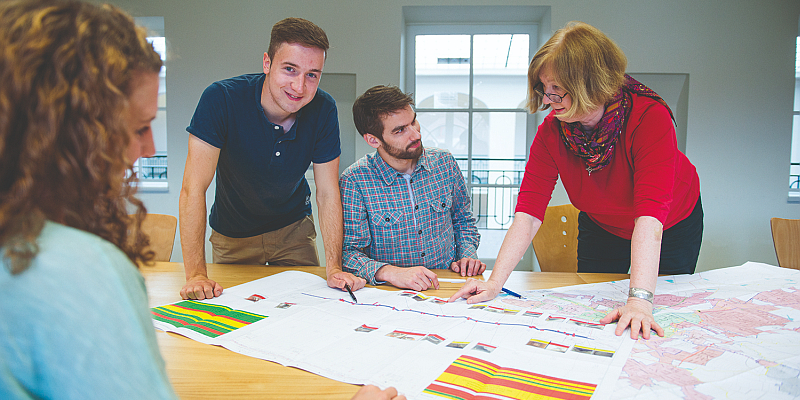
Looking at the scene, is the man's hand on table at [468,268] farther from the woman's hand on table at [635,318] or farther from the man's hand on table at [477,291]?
the woman's hand on table at [635,318]

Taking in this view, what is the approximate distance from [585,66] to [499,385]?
793 mm

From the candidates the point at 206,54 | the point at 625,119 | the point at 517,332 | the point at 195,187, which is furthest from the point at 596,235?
the point at 206,54

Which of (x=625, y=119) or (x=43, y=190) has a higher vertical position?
(x=625, y=119)

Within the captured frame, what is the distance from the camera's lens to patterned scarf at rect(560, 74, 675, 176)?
1172 millimetres

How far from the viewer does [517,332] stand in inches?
37.5

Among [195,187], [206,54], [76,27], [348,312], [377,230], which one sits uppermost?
[206,54]

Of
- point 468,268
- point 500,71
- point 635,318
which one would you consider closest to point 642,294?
point 635,318

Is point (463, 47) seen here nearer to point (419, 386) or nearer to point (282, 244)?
point (282, 244)

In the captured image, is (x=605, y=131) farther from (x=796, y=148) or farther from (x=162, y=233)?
(x=796, y=148)

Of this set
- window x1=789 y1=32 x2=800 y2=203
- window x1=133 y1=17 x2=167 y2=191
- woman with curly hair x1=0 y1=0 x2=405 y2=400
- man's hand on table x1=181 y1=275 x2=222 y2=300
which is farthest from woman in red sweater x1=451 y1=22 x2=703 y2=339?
window x1=133 y1=17 x2=167 y2=191

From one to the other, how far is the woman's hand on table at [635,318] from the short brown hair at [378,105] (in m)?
1.02

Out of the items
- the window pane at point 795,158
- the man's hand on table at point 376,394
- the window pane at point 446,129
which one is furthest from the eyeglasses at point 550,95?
the window pane at point 795,158

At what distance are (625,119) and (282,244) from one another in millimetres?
1325

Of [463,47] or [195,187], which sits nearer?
[195,187]
